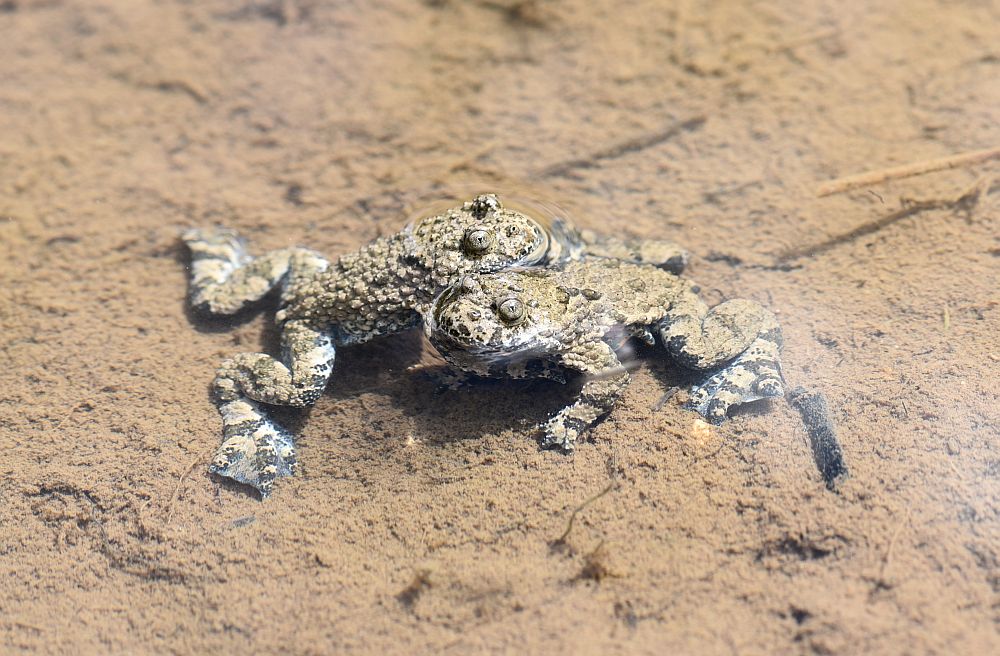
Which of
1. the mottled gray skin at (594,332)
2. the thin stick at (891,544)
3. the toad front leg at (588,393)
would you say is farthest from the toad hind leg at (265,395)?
the thin stick at (891,544)

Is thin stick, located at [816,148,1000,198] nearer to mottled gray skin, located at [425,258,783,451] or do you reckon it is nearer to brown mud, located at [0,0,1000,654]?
brown mud, located at [0,0,1000,654]

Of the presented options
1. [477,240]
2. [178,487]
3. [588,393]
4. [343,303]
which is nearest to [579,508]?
[588,393]

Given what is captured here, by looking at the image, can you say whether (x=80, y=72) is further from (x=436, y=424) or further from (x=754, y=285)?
(x=754, y=285)

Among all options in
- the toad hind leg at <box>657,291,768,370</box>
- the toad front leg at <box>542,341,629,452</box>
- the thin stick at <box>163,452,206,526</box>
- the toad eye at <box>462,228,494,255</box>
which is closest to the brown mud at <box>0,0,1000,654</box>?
the thin stick at <box>163,452,206,526</box>

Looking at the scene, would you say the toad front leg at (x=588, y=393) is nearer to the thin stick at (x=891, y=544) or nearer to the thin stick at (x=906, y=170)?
the thin stick at (x=891, y=544)

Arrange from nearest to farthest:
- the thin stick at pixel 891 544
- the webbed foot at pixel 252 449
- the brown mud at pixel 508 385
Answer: the thin stick at pixel 891 544 < the brown mud at pixel 508 385 < the webbed foot at pixel 252 449

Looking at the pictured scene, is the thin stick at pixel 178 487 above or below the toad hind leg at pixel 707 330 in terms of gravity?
below

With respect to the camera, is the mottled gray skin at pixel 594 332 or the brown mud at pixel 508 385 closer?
the brown mud at pixel 508 385

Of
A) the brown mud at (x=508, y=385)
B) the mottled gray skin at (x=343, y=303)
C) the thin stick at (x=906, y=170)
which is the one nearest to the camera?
the brown mud at (x=508, y=385)
